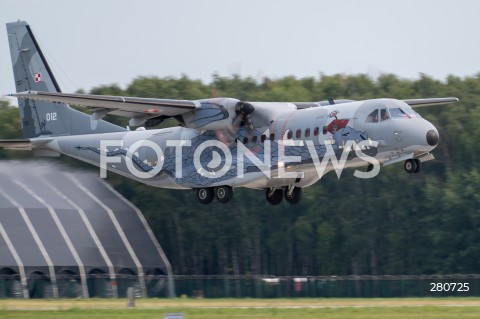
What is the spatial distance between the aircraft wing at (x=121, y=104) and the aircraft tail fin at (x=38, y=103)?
12.3ft

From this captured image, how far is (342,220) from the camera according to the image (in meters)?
52.7

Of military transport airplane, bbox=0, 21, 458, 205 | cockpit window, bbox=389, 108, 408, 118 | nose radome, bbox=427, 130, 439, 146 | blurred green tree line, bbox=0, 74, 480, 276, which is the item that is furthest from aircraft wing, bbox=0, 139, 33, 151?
blurred green tree line, bbox=0, 74, 480, 276

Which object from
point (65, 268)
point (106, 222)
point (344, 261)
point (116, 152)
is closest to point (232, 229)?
point (344, 261)

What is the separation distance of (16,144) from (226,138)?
662 centimetres

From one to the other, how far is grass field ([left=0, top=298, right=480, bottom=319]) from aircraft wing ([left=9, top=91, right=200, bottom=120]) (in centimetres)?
546

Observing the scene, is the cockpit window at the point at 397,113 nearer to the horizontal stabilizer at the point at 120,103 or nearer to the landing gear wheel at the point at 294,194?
the landing gear wheel at the point at 294,194

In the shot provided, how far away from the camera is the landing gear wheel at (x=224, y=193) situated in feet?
102

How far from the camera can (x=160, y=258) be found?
48.5m

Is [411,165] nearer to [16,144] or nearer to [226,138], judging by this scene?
[226,138]

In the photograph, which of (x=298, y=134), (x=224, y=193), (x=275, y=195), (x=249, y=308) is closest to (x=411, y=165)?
(x=298, y=134)

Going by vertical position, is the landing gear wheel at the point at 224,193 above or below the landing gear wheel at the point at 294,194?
above

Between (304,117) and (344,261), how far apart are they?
23.3 metres

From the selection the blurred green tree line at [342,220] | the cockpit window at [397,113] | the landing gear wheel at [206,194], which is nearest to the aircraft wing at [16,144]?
the landing gear wheel at [206,194]

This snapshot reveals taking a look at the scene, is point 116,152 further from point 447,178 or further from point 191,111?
point 447,178
